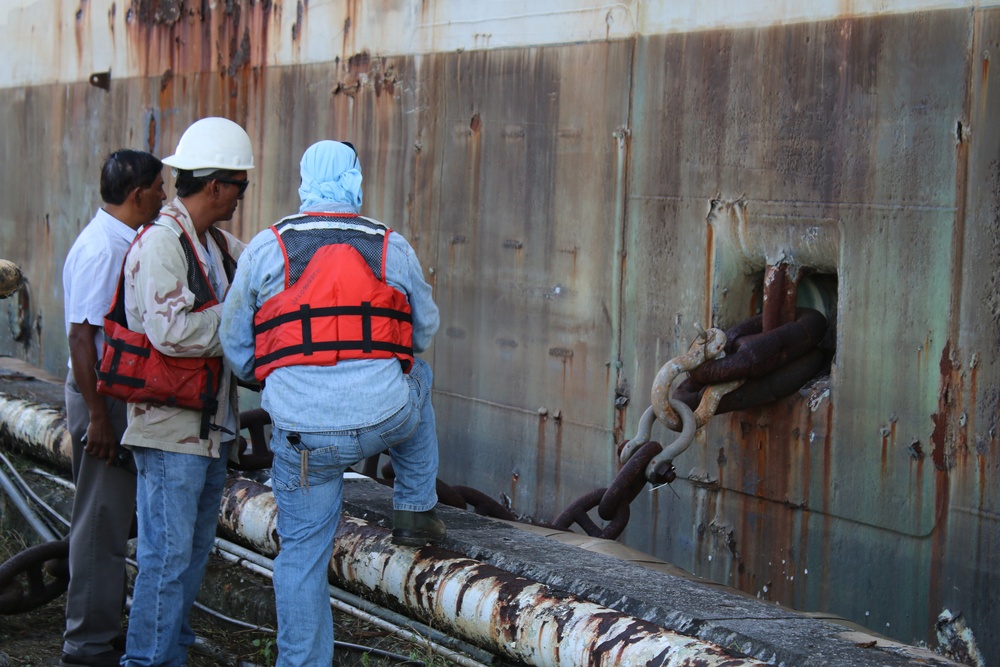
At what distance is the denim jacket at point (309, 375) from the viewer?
3430 millimetres

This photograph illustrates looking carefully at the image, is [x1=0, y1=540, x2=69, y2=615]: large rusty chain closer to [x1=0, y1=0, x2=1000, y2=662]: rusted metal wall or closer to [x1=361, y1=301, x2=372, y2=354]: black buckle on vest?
[x1=361, y1=301, x2=372, y2=354]: black buckle on vest

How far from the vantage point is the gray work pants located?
4.14 metres

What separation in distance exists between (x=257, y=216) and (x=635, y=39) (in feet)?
10.7

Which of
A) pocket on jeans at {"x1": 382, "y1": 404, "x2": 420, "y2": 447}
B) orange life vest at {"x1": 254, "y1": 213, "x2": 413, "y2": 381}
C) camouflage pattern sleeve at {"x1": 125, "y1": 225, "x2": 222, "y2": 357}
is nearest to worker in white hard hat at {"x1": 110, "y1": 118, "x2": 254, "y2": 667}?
camouflage pattern sleeve at {"x1": 125, "y1": 225, "x2": 222, "y2": 357}

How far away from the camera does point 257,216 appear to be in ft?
24.9

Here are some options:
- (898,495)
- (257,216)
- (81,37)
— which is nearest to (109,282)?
(898,495)

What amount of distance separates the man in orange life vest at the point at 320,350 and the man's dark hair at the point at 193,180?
1.27 feet

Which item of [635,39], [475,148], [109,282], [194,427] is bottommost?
[194,427]

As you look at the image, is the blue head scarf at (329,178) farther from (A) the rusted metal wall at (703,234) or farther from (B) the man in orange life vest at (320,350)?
(A) the rusted metal wall at (703,234)

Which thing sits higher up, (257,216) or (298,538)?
(257,216)

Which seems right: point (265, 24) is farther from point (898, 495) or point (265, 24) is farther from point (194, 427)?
point (898, 495)

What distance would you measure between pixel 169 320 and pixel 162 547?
0.74 m

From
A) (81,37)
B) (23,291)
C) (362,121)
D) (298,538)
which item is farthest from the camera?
(23,291)

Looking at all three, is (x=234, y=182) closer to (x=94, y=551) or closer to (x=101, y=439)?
(x=101, y=439)
